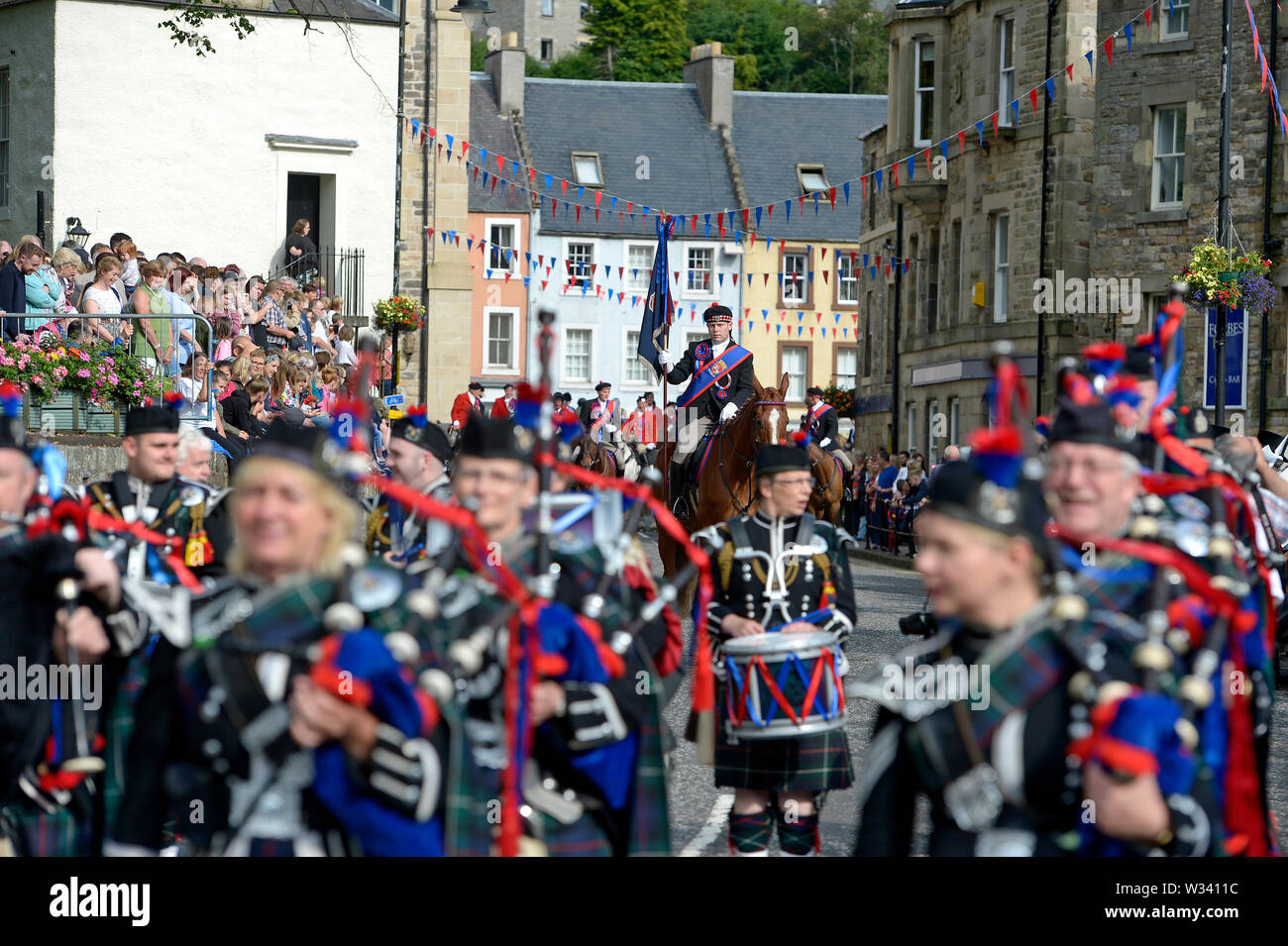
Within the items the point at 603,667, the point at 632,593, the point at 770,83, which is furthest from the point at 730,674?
the point at 770,83

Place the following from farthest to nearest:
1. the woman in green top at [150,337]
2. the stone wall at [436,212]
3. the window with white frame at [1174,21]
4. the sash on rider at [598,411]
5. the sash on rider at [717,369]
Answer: the stone wall at [436,212]
the sash on rider at [598,411]
the window with white frame at [1174,21]
the woman in green top at [150,337]
the sash on rider at [717,369]

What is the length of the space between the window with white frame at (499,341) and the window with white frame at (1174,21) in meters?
32.2

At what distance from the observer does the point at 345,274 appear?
34.9m

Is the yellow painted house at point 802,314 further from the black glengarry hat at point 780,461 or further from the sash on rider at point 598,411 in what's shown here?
the black glengarry hat at point 780,461

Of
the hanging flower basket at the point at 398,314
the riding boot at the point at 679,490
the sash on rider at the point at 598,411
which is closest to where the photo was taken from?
the riding boot at the point at 679,490

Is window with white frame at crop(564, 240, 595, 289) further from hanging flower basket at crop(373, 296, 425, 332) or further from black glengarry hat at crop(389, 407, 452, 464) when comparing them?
black glengarry hat at crop(389, 407, 452, 464)

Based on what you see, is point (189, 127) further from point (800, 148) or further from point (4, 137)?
point (800, 148)

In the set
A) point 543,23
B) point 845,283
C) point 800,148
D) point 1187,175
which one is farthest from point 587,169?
point 543,23

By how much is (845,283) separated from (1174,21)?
3230 cm

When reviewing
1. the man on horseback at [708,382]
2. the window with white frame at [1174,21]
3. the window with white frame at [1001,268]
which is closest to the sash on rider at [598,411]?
the window with white frame at [1001,268]

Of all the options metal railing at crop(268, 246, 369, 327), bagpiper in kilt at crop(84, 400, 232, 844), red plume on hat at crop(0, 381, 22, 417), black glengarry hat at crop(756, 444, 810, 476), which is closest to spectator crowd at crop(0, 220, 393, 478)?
bagpiper in kilt at crop(84, 400, 232, 844)

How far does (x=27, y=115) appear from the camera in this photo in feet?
107

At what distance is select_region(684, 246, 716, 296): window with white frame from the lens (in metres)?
63.2

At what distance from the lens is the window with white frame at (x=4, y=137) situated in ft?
108
